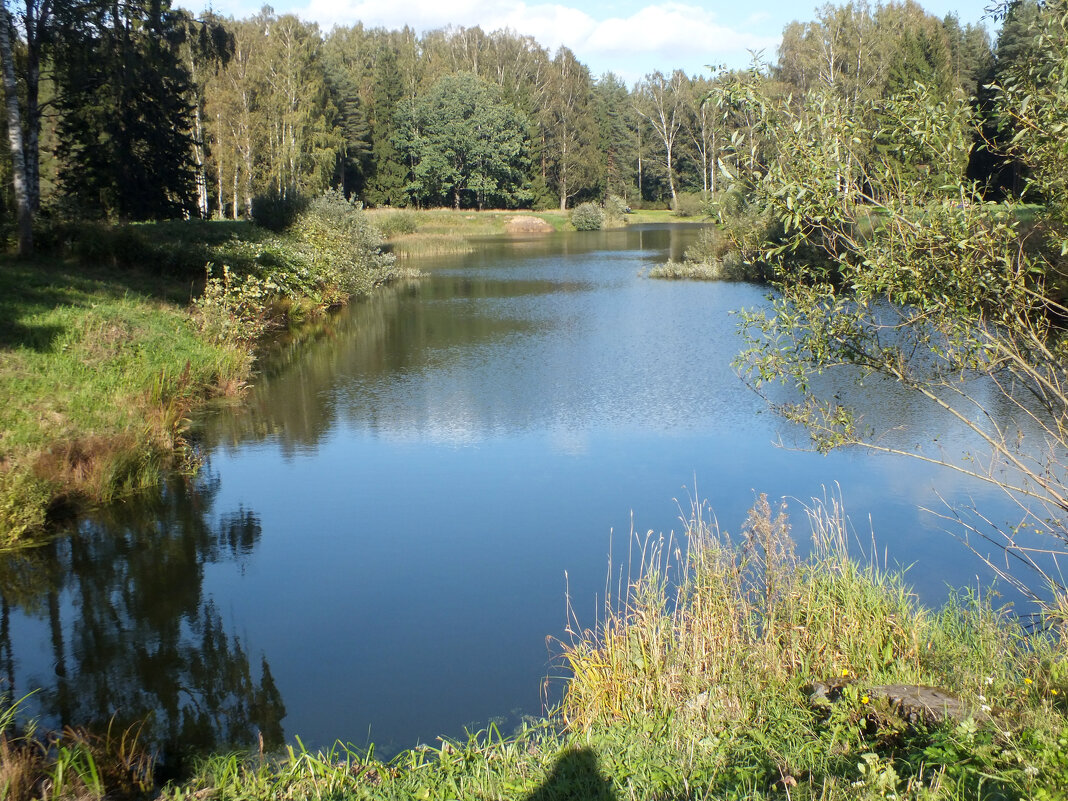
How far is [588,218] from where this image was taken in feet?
191

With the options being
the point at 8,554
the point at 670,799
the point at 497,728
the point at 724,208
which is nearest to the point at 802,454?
the point at 724,208

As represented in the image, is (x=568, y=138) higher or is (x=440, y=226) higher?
(x=568, y=138)

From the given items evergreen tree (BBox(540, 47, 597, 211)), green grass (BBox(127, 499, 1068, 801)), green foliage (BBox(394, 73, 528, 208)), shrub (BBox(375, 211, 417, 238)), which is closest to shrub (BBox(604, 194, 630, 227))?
evergreen tree (BBox(540, 47, 597, 211))

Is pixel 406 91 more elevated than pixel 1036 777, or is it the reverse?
pixel 406 91

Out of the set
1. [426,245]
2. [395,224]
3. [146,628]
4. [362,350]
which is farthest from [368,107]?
[146,628]

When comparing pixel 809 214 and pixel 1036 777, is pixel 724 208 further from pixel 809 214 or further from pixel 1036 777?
pixel 1036 777

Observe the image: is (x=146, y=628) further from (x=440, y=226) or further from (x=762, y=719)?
(x=440, y=226)

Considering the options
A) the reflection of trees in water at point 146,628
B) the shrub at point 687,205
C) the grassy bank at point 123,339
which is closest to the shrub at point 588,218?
the shrub at point 687,205

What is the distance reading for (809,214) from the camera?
5.60 m

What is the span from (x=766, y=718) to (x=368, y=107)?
60583 mm

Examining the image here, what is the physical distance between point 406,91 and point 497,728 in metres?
62.7

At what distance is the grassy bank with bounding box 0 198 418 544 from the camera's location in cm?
896

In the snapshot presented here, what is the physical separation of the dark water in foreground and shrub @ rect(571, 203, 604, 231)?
142 ft

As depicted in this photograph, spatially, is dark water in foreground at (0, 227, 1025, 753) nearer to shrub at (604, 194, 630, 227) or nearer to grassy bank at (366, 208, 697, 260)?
grassy bank at (366, 208, 697, 260)
